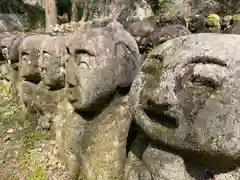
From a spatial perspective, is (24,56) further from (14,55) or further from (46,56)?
(14,55)

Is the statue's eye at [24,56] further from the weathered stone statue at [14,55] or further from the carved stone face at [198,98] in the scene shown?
the carved stone face at [198,98]

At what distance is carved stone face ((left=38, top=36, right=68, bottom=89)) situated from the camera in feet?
10.2

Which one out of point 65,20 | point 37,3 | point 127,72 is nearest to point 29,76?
point 127,72

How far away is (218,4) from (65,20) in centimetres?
630

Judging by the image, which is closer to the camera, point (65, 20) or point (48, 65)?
point (48, 65)

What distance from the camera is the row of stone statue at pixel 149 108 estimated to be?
1.59 m

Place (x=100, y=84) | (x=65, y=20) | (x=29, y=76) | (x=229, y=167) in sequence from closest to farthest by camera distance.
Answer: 1. (x=229, y=167)
2. (x=100, y=84)
3. (x=29, y=76)
4. (x=65, y=20)

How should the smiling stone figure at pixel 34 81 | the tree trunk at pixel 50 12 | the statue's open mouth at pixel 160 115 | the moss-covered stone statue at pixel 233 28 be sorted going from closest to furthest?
the statue's open mouth at pixel 160 115, the smiling stone figure at pixel 34 81, the moss-covered stone statue at pixel 233 28, the tree trunk at pixel 50 12

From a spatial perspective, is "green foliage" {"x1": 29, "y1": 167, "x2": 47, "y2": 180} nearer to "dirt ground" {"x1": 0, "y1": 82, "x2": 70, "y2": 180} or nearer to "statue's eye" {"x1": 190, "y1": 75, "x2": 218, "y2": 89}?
"dirt ground" {"x1": 0, "y1": 82, "x2": 70, "y2": 180}

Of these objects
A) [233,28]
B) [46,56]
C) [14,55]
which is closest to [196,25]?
[233,28]

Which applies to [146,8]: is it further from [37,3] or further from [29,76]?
[29,76]

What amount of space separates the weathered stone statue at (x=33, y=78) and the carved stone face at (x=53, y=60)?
29 cm

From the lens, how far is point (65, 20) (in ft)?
46.8

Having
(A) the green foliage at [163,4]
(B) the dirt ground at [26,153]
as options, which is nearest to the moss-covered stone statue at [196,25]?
(B) the dirt ground at [26,153]
